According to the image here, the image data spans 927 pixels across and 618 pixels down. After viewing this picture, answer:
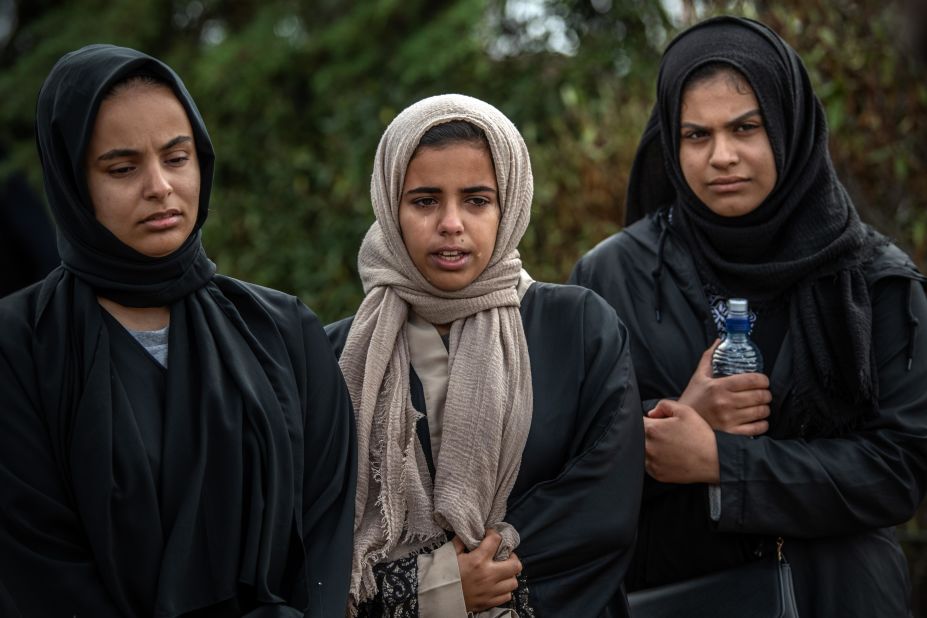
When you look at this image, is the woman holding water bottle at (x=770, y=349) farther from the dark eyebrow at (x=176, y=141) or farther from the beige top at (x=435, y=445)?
the dark eyebrow at (x=176, y=141)

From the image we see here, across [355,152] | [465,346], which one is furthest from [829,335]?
[355,152]

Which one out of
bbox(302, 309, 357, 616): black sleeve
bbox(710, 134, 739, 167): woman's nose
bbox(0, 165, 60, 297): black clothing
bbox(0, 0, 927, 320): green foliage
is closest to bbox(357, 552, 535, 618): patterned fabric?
bbox(302, 309, 357, 616): black sleeve

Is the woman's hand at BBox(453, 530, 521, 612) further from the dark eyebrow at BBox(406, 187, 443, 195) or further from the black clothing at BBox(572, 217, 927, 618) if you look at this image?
the dark eyebrow at BBox(406, 187, 443, 195)

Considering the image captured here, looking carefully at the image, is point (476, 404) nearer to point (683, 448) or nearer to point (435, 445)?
point (435, 445)

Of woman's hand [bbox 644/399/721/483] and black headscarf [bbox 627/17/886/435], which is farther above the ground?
black headscarf [bbox 627/17/886/435]

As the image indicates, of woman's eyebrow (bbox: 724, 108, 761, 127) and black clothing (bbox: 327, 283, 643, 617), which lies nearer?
black clothing (bbox: 327, 283, 643, 617)

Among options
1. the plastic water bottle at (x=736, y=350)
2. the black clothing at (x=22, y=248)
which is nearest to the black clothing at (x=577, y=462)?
the plastic water bottle at (x=736, y=350)

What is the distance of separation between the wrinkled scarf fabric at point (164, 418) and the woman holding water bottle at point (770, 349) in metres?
1.01

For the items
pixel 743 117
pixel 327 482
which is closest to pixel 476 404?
pixel 327 482

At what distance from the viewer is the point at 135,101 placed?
252 centimetres

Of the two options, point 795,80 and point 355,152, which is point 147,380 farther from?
point 355,152

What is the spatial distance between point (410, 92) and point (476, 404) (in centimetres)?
462

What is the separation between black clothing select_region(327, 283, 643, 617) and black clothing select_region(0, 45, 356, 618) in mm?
372

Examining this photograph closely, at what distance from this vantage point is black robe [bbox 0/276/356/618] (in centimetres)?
236
